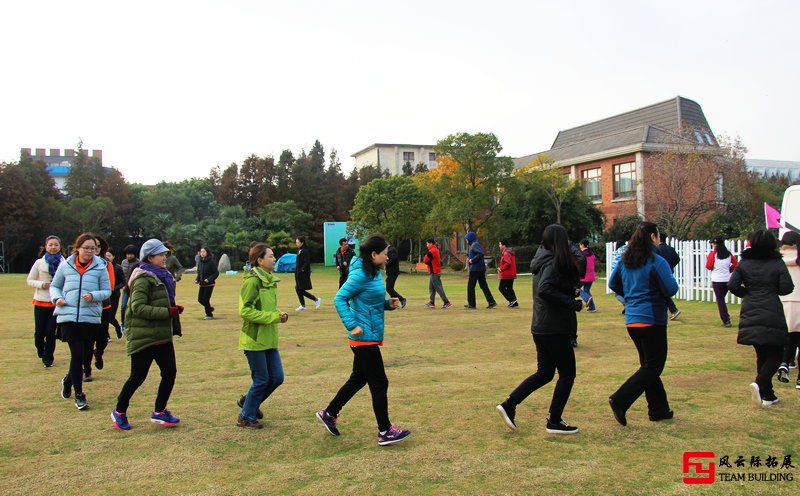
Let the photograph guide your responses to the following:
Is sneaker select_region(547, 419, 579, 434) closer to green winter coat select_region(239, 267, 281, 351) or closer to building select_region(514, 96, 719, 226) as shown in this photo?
green winter coat select_region(239, 267, 281, 351)

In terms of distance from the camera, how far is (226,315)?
48.3 feet

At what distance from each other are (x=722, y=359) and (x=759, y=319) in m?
2.64

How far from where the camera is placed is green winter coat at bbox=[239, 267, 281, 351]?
5.26 meters

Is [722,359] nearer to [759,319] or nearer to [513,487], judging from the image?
[759,319]

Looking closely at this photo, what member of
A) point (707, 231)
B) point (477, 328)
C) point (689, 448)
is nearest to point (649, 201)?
point (707, 231)

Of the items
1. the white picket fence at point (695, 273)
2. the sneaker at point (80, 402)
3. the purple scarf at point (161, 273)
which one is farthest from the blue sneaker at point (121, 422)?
the white picket fence at point (695, 273)

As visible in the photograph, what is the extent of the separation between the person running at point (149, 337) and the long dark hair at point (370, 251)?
68.2 inches

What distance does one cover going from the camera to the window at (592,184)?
137 ft

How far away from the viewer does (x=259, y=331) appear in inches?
209

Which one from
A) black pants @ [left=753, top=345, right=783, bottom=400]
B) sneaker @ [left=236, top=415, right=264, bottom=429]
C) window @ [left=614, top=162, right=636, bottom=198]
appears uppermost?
window @ [left=614, top=162, right=636, bottom=198]

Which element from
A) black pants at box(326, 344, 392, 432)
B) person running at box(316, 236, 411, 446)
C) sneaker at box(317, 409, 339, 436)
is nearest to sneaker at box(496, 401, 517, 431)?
person running at box(316, 236, 411, 446)

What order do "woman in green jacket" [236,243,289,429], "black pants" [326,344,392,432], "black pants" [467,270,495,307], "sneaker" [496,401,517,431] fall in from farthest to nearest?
"black pants" [467,270,495,307], "woman in green jacket" [236,243,289,429], "sneaker" [496,401,517,431], "black pants" [326,344,392,432]

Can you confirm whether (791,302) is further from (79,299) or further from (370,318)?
(79,299)

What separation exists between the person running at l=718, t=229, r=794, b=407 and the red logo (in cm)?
156
